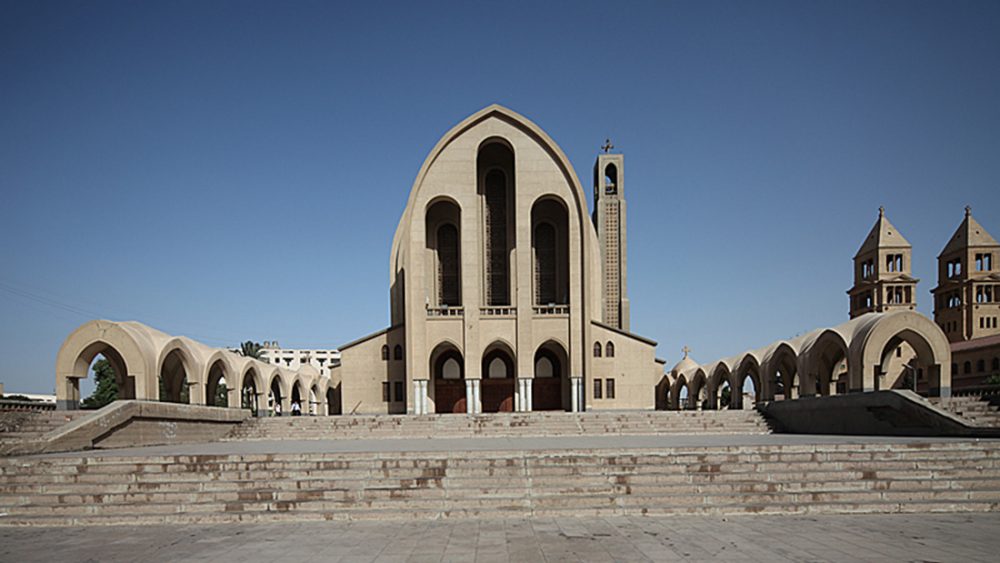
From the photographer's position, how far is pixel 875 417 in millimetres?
16844

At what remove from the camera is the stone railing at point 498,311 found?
31.7 metres

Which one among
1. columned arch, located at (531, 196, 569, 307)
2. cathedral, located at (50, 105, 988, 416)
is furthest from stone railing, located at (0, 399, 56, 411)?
columned arch, located at (531, 196, 569, 307)

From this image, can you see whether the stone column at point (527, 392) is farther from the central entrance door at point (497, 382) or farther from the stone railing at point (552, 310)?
the stone railing at point (552, 310)

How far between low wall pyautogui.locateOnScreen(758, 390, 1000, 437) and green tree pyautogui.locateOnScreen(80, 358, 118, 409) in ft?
163

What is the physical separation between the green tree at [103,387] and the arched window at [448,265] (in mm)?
31661

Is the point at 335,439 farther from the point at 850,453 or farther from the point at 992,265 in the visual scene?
the point at 992,265

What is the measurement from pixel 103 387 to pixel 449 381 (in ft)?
117

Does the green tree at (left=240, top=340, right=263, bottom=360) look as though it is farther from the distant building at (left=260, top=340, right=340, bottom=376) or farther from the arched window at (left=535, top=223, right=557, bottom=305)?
the distant building at (left=260, top=340, right=340, bottom=376)

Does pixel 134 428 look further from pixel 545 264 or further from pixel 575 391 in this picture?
pixel 545 264

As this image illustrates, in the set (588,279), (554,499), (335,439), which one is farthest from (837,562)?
(588,279)

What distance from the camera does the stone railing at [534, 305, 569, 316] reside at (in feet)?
105

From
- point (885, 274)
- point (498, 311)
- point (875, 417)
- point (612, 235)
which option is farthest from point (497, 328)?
point (885, 274)

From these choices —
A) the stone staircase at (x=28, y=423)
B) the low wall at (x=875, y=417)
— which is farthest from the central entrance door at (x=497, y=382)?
the stone staircase at (x=28, y=423)

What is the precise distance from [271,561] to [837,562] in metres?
5.96
